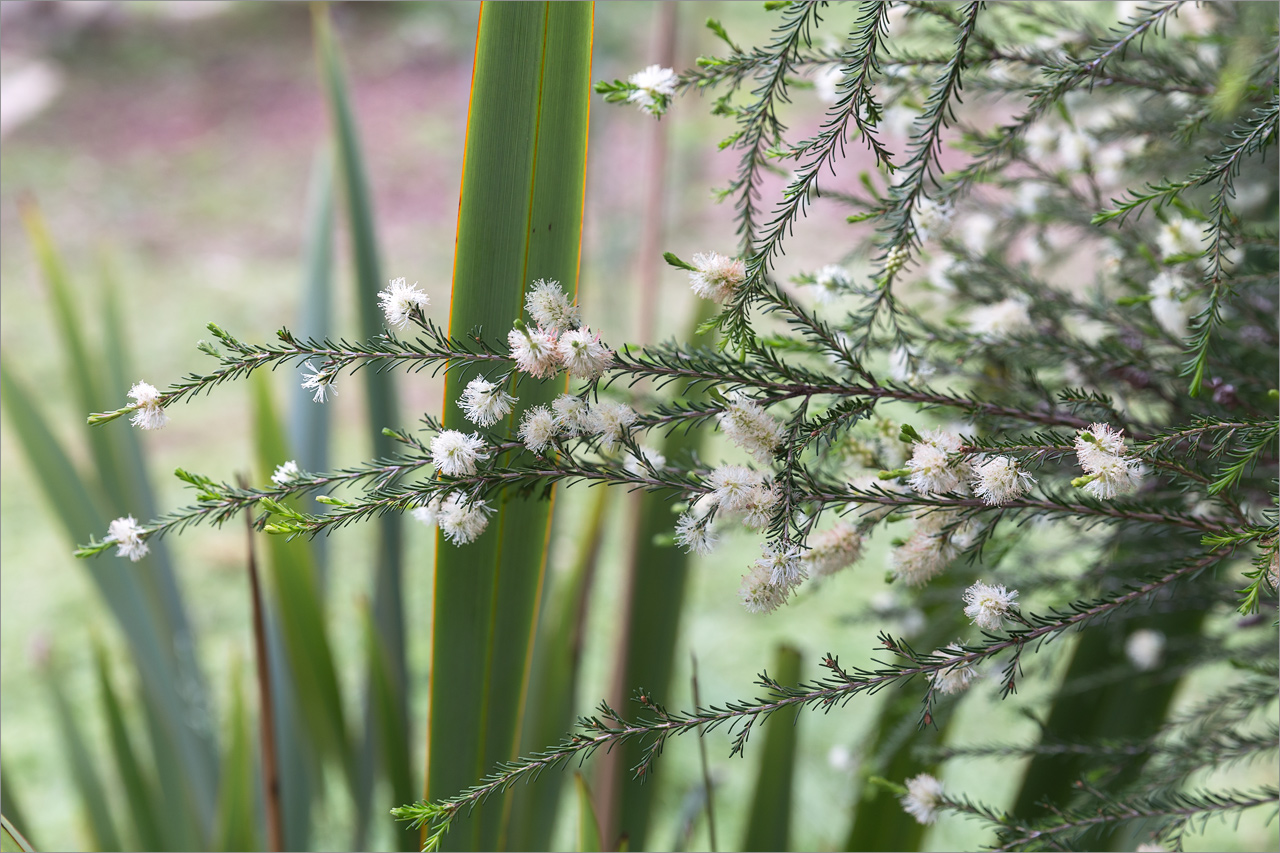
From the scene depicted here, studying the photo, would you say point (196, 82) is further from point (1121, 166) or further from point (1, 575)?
point (1121, 166)

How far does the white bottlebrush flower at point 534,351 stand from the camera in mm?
294

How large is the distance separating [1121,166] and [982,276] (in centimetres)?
12

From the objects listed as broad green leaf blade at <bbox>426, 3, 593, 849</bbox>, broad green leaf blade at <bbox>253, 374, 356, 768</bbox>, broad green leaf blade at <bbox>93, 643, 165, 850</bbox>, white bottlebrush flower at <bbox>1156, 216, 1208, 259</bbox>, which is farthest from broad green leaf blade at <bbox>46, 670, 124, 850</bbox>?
white bottlebrush flower at <bbox>1156, 216, 1208, 259</bbox>

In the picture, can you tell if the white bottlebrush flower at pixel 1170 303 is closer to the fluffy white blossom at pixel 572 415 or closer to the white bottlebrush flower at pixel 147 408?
the fluffy white blossom at pixel 572 415

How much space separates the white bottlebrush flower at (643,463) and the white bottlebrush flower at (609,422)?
13 mm

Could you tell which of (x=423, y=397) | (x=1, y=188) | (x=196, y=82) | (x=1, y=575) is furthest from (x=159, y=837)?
(x=196, y=82)

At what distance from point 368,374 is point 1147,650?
0.55m

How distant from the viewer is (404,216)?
2826 millimetres

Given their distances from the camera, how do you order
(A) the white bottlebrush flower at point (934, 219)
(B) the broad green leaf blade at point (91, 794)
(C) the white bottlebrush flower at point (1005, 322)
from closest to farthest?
(A) the white bottlebrush flower at point (934, 219) → (C) the white bottlebrush flower at point (1005, 322) → (B) the broad green leaf blade at point (91, 794)

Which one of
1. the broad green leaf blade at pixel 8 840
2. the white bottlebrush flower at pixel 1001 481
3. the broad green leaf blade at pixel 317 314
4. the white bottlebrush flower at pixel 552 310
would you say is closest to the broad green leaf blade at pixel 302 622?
the broad green leaf blade at pixel 317 314

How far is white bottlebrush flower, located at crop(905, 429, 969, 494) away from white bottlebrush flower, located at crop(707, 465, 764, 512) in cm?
5

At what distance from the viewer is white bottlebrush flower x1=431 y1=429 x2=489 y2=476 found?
30cm

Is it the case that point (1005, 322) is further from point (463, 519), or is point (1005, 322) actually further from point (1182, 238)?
point (463, 519)

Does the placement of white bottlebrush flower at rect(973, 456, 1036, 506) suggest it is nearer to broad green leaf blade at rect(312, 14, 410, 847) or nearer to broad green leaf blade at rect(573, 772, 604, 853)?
broad green leaf blade at rect(573, 772, 604, 853)
